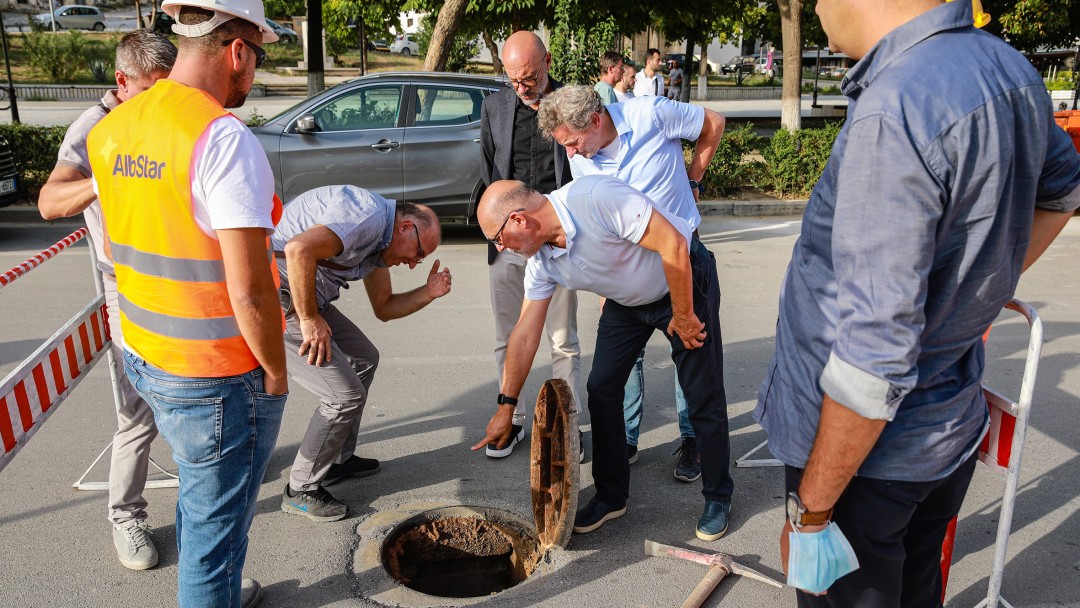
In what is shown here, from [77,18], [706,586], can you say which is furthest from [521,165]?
[77,18]

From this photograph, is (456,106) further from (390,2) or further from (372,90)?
(390,2)

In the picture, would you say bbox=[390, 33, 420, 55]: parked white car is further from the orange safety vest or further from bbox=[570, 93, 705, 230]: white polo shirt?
the orange safety vest

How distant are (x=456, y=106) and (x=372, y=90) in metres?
0.87

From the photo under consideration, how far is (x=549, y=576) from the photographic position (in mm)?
3277

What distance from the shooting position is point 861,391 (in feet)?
5.15

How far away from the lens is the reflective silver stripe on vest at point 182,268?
7.38ft

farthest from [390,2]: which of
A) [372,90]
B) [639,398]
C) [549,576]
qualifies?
[549,576]

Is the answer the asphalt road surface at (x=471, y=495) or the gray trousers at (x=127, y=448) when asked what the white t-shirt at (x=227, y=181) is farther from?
the asphalt road surface at (x=471, y=495)

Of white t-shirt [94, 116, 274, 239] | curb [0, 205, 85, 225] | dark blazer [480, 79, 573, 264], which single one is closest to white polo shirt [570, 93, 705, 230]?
dark blazer [480, 79, 573, 264]

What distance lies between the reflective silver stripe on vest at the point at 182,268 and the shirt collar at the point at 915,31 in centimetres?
165

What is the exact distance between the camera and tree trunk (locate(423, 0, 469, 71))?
38.1 feet

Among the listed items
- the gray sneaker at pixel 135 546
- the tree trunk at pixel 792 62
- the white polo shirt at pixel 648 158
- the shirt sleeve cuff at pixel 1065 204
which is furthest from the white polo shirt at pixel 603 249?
the tree trunk at pixel 792 62

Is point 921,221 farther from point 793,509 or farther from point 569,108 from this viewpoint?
point 569,108

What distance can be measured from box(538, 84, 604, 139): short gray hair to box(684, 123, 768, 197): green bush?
7.54 meters
